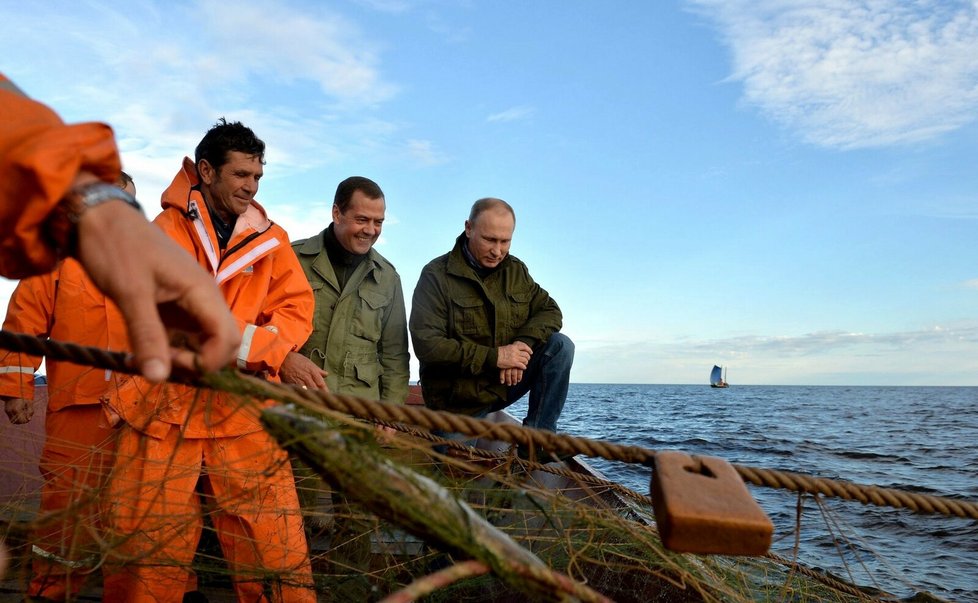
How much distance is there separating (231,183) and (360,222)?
3.44 ft

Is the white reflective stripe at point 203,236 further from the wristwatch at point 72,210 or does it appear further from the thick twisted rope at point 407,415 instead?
the wristwatch at point 72,210

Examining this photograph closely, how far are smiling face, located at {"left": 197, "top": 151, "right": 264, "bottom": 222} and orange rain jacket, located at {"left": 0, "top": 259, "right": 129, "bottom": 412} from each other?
2.19ft

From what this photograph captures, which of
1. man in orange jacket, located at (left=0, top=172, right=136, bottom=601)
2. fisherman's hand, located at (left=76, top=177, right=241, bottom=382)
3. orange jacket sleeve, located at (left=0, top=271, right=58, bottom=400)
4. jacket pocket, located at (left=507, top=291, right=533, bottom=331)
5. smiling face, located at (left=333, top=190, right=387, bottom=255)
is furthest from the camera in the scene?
jacket pocket, located at (left=507, top=291, right=533, bottom=331)

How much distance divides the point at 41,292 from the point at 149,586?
5.16 ft

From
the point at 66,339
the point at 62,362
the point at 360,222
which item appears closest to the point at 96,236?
the point at 62,362

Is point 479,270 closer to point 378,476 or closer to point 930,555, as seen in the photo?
point 378,476

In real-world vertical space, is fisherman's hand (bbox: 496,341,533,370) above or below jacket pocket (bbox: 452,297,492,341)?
below

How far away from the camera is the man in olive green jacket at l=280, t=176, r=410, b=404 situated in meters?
4.11

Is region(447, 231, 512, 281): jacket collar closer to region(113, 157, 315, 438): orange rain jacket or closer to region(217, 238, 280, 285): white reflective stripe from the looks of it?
region(113, 157, 315, 438): orange rain jacket

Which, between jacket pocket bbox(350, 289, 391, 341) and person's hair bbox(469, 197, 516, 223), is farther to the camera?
person's hair bbox(469, 197, 516, 223)

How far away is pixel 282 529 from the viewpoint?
274 centimetres

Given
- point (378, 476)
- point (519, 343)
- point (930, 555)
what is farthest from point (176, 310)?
point (930, 555)

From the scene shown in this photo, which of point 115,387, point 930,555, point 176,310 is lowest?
point 930,555

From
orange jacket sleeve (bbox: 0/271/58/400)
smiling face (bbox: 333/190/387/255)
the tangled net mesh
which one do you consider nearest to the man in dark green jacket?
smiling face (bbox: 333/190/387/255)
